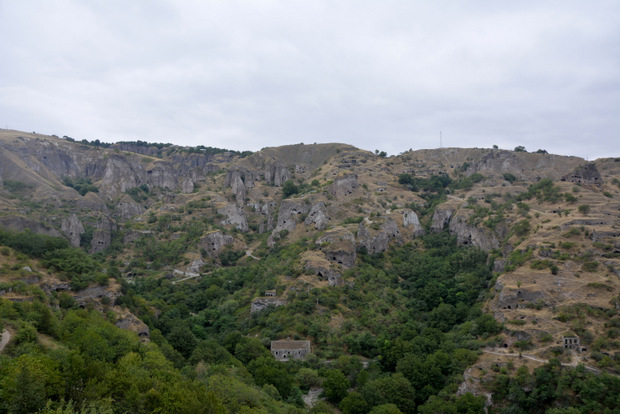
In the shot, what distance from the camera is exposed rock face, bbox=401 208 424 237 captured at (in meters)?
76.4

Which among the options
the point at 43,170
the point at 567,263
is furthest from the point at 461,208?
the point at 43,170

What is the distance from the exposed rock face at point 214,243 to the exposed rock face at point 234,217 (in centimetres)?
829

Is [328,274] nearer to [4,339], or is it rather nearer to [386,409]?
[386,409]

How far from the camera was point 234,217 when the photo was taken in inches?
3590

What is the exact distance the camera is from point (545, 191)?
6719 cm

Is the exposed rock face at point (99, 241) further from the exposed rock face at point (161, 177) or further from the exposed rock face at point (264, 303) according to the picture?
the exposed rock face at point (264, 303)

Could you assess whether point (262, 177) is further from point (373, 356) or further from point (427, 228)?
point (373, 356)

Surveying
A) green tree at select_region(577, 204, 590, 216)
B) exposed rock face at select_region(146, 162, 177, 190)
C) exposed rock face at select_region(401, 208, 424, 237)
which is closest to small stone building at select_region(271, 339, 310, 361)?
exposed rock face at select_region(401, 208, 424, 237)

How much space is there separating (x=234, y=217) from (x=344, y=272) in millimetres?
37978

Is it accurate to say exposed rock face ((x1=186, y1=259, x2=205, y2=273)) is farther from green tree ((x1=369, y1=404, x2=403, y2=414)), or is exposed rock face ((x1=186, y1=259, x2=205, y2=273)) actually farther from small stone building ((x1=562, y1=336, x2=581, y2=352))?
small stone building ((x1=562, y1=336, x2=581, y2=352))

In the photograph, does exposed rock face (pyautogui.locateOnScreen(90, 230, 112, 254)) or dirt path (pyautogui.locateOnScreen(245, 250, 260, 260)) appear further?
exposed rock face (pyautogui.locateOnScreen(90, 230, 112, 254))

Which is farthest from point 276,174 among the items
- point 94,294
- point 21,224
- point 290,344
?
point 94,294

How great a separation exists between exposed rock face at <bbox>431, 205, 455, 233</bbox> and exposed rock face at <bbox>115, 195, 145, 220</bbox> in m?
69.5

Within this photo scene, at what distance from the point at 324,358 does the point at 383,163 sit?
236 ft
